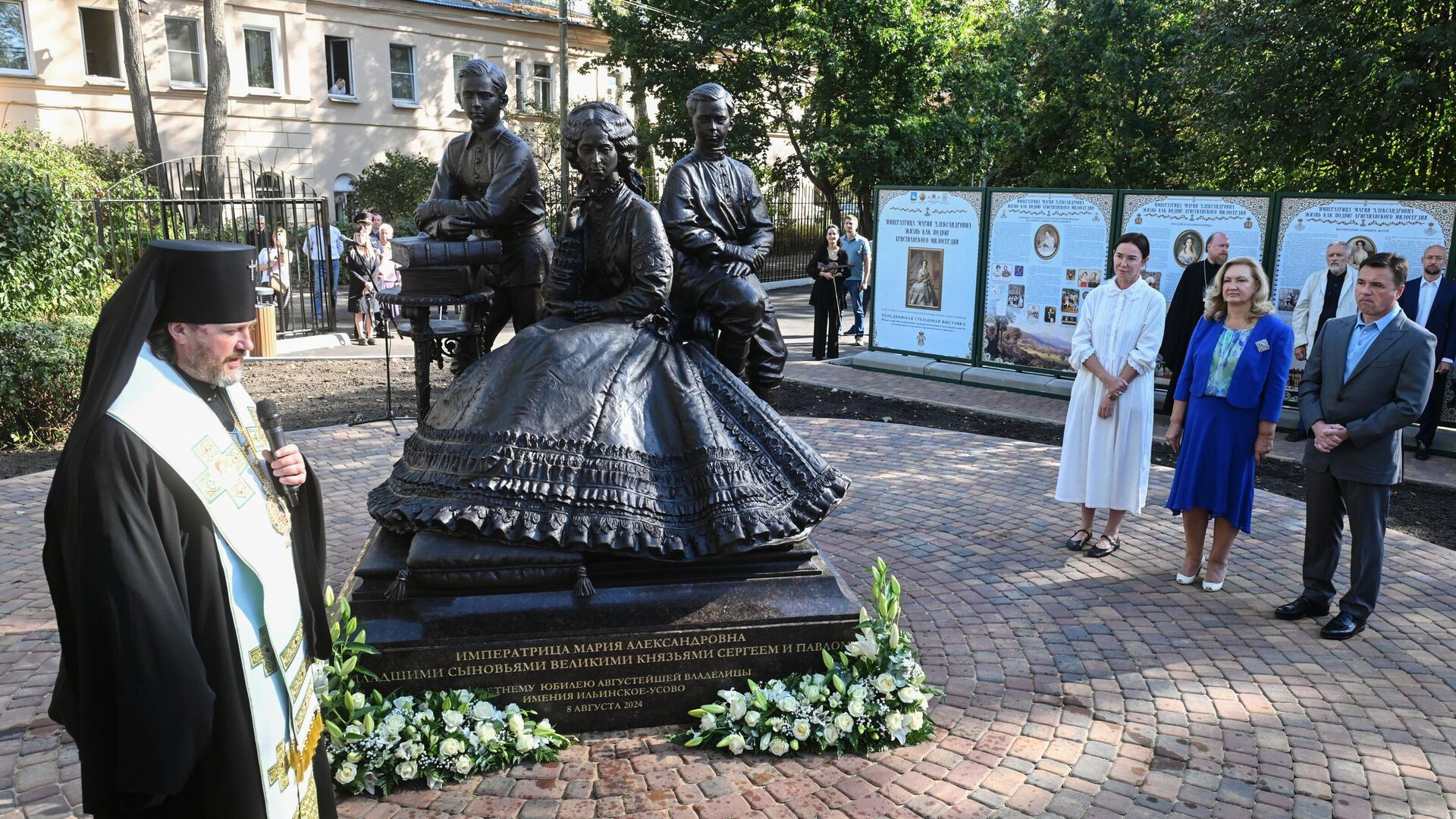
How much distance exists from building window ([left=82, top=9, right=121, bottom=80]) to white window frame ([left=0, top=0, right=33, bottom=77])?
119cm

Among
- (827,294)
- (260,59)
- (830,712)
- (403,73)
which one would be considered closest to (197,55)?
(260,59)

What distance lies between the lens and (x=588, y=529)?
3.85 m

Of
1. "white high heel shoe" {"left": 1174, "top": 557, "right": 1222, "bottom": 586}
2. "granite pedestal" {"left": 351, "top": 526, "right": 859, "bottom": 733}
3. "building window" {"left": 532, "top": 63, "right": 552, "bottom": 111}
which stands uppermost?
"building window" {"left": 532, "top": 63, "right": 552, "bottom": 111}

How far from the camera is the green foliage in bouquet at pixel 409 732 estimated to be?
3.59 meters

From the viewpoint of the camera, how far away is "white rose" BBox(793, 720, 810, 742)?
3832 mm

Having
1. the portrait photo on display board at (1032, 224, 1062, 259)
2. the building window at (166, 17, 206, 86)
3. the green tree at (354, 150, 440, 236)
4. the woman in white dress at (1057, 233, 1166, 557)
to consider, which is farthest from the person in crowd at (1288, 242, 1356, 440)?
the building window at (166, 17, 206, 86)

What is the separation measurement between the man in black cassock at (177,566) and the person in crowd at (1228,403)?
450 cm

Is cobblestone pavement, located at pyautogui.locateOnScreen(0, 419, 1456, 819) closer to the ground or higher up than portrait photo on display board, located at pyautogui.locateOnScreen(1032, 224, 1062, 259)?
closer to the ground

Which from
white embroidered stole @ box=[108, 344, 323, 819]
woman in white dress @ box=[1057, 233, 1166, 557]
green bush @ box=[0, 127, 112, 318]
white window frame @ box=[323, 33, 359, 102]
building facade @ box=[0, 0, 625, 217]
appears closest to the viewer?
white embroidered stole @ box=[108, 344, 323, 819]

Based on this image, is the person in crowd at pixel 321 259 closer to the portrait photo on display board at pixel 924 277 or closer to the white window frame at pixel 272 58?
the portrait photo on display board at pixel 924 277

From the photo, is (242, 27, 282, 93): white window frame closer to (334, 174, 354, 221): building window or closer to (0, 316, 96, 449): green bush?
(334, 174, 354, 221): building window

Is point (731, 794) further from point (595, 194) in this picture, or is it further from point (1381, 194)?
point (1381, 194)

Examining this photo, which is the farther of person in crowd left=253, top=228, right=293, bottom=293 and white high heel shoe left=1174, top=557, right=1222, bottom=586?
person in crowd left=253, top=228, right=293, bottom=293

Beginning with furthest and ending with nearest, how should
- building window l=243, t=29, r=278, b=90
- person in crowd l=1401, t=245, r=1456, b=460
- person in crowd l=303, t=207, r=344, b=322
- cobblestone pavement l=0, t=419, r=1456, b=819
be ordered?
building window l=243, t=29, r=278, b=90 < person in crowd l=303, t=207, r=344, b=322 < person in crowd l=1401, t=245, r=1456, b=460 < cobblestone pavement l=0, t=419, r=1456, b=819
